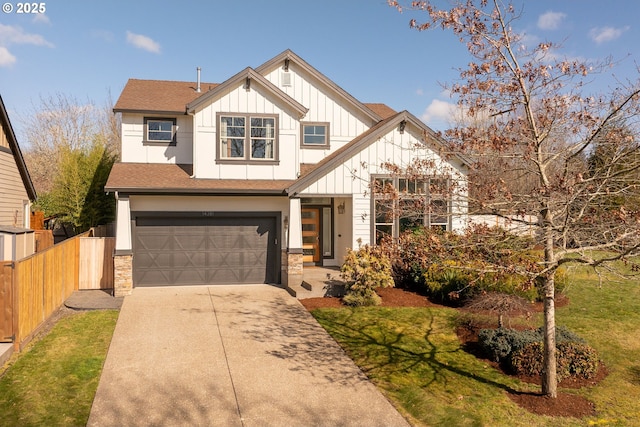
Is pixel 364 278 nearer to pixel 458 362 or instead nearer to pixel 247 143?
pixel 458 362

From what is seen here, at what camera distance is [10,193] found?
17375 millimetres

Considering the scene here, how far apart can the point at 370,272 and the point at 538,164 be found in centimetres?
679

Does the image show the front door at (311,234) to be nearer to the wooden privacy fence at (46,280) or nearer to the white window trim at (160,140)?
the white window trim at (160,140)

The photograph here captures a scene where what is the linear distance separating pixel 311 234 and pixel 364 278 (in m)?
5.01

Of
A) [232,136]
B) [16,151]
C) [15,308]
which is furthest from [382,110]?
[15,308]

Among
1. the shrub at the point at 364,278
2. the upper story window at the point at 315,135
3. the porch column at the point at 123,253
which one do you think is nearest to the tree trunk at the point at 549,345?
the shrub at the point at 364,278

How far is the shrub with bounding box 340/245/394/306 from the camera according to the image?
13.1 meters

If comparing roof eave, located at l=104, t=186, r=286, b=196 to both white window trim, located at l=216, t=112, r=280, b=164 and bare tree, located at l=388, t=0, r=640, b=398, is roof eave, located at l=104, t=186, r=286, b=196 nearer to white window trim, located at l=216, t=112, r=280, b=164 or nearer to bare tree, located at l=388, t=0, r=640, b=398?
white window trim, located at l=216, t=112, r=280, b=164

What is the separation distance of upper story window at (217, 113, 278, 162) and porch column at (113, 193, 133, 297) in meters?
3.50

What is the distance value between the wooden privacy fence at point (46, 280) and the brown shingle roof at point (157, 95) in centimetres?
492

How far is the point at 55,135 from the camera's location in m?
41.0

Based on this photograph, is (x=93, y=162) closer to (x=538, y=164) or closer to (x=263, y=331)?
(x=263, y=331)

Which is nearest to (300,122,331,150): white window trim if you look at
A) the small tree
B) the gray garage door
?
the gray garage door

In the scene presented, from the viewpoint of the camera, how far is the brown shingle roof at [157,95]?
16391 mm
